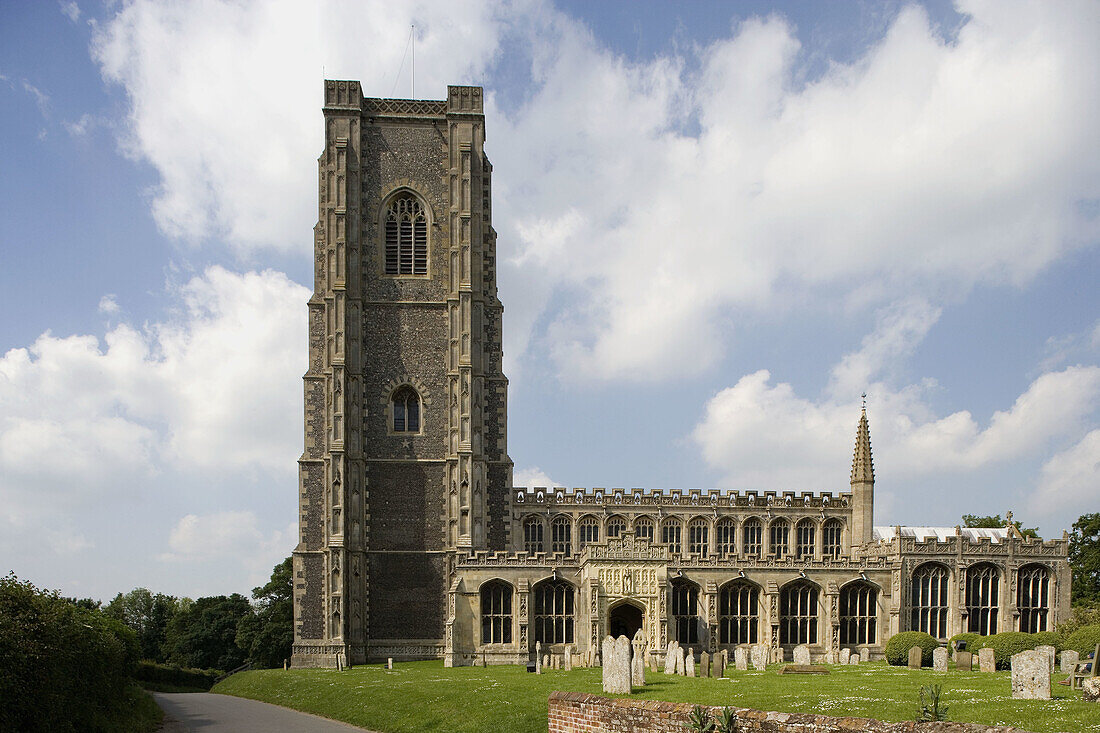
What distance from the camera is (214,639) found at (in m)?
70.0

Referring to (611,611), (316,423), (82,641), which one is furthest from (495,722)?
(316,423)

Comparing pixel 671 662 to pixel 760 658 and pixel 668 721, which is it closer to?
pixel 760 658

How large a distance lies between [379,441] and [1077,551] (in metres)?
45.3

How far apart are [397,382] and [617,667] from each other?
28.9 m

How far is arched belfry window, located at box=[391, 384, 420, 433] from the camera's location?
1935 inches

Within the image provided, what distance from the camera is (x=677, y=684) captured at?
1008 inches

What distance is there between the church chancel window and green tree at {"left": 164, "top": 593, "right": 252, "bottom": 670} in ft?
162

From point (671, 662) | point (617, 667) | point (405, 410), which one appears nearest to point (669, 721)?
point (617, 667)

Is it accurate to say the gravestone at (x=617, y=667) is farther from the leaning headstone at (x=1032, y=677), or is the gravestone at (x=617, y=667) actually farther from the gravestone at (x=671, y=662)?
the leaning headstone at (x=1032, y=677)

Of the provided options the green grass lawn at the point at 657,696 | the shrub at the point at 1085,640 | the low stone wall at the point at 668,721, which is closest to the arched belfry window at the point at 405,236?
the green grass lawn at the point at 657,696

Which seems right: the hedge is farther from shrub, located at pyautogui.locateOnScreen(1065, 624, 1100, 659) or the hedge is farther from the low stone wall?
shrub, located at pyautogui.locateOnScreen(1065, 624, 1100, 659)

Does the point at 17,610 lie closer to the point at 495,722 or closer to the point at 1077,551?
the point at 495,722

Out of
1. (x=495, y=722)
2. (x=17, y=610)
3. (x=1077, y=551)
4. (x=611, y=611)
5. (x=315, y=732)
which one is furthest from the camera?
(x=1077, y=551)

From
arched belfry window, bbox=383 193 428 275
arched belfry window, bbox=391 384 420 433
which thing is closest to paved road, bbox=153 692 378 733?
arched belfry window, bbox=391 384 420 433
